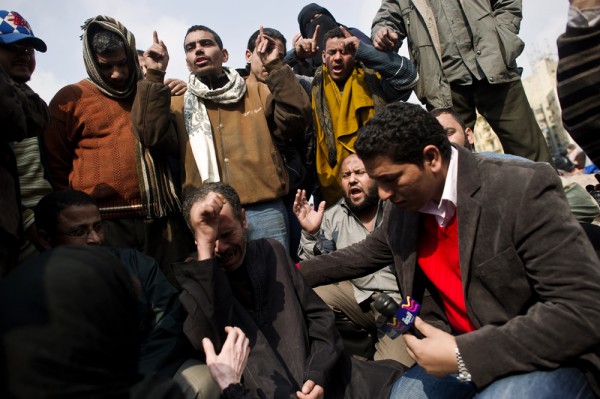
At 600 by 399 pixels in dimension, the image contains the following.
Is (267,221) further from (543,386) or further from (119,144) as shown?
(543,386)

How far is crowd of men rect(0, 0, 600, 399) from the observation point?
148cm

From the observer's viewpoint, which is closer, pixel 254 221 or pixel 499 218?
pixel 499 218

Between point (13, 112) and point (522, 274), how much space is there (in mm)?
2603

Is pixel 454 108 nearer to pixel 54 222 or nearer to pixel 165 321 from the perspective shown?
pixel 165 321

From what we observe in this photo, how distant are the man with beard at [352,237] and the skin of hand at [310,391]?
3.42 feet

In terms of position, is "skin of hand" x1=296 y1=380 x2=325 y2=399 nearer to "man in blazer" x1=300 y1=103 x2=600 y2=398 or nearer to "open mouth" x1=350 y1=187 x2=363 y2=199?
"man in blazer" x1=300 y1=103 x2=600 y2=398

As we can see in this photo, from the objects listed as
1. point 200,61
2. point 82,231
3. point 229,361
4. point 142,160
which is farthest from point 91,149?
point 229,361

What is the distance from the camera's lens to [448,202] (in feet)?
7.86

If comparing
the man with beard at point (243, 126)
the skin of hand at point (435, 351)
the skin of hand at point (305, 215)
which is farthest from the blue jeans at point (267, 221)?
the skin of hand at point (435, 351)

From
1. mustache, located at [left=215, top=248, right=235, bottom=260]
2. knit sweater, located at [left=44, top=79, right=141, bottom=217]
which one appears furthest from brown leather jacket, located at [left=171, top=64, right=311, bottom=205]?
mustache, located at [left=215, top=248, right=235, bottom=260]

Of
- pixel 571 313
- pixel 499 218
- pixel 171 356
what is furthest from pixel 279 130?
pixel 571 313

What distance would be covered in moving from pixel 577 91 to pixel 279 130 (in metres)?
2.76

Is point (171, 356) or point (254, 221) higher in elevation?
point (254, 221)

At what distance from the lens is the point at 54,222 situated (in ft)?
10.4
